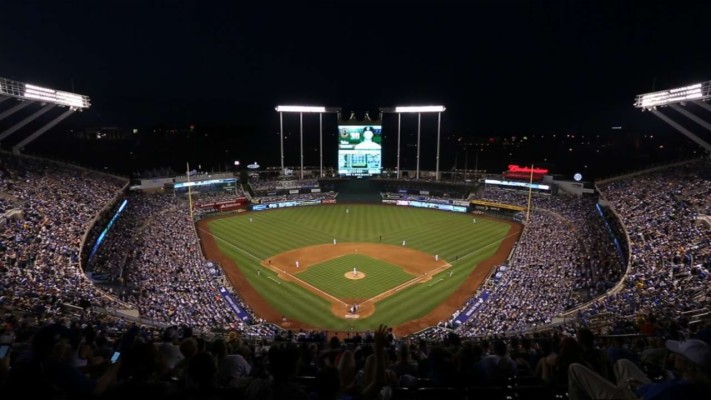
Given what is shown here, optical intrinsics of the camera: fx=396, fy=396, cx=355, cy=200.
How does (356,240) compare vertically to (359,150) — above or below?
below

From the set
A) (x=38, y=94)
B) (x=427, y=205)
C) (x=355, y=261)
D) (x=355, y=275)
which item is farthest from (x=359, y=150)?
(x=38, y=94)

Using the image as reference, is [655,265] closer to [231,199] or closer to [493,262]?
[493,262]

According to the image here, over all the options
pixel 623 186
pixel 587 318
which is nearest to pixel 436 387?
pixel 587 318

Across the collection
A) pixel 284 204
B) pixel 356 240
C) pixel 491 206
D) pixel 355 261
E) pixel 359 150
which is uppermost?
pixel 359 150

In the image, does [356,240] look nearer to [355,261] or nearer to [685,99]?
[355,261]

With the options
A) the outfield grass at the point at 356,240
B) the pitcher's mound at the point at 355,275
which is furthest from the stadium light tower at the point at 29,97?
the pitcher's mound at the point at 355,275

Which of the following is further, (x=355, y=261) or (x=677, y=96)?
(x=355, y=261)

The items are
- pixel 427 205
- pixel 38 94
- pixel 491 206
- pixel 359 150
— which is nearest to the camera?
pixel 38 94
